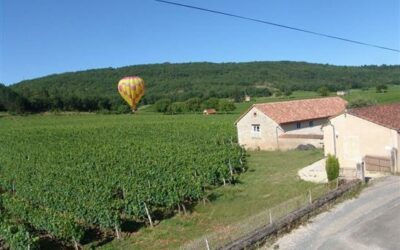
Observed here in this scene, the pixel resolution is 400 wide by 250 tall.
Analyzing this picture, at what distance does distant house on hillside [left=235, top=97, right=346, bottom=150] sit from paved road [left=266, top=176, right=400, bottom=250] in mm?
18222

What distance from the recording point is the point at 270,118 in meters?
38.6

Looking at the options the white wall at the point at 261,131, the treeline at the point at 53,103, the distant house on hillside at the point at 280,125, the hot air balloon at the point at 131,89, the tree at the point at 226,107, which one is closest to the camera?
the hot air balloon at the point at 131,89

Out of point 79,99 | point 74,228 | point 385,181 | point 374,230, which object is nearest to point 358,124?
point 385,181

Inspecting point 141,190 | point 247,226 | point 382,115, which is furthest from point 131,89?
point 247,226

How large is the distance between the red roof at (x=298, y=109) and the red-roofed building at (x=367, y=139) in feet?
36.0

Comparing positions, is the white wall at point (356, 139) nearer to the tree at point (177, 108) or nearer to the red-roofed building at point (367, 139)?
the red-roofed building at point (367, 139)

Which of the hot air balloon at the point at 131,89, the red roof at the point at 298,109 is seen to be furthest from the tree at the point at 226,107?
the hot air balloon at the point at 131,89

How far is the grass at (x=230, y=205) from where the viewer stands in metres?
18.4

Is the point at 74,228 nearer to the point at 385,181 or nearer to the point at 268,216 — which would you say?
the point at 268,216

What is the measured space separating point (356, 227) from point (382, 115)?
11957 mm

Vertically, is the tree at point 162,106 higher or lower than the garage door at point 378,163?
higher

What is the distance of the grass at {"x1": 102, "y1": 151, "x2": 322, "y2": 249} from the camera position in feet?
60.5

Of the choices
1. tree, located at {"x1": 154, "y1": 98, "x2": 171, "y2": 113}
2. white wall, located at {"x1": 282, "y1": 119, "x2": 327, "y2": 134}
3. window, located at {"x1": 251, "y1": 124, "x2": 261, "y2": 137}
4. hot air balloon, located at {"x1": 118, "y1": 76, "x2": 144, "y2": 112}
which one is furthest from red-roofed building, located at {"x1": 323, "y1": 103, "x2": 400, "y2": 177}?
tree, located at {"x1": 154, "y1": 98, "x2": 171, "y2": 113}

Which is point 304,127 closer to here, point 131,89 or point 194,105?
point 131,89
